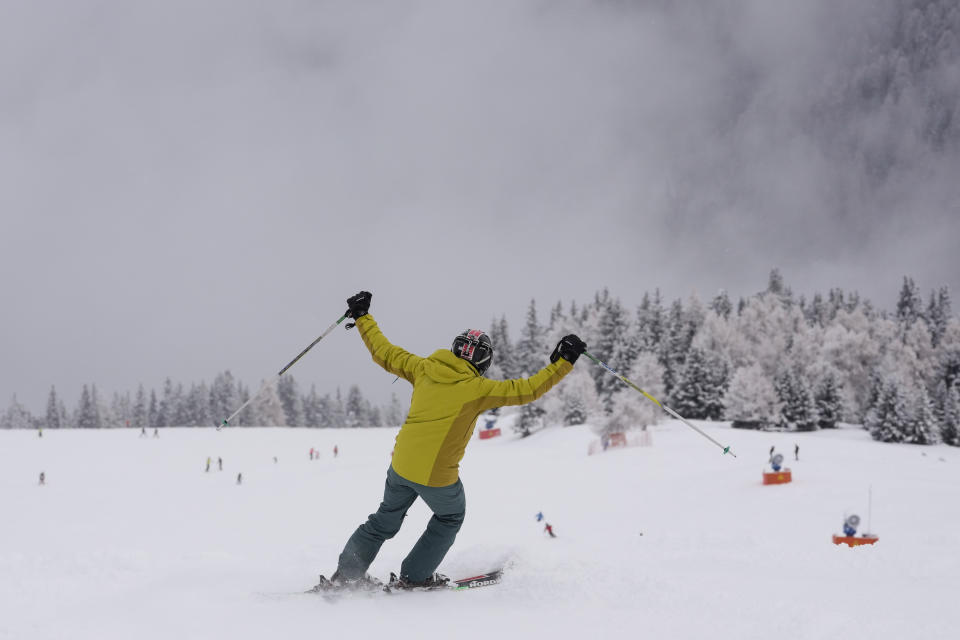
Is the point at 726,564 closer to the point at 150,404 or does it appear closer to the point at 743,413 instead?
the point at 743,413

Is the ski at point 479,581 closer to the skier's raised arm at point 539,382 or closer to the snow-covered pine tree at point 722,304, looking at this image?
the skier's raised arm at point 539,382

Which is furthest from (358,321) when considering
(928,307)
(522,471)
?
(928,307)

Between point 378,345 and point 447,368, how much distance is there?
80cm

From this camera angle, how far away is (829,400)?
2306 inches

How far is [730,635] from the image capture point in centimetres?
335

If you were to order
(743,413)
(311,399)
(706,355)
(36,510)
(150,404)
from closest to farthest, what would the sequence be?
(36,510) < (743,413) < (706,355) < (150,404) < (311,399)

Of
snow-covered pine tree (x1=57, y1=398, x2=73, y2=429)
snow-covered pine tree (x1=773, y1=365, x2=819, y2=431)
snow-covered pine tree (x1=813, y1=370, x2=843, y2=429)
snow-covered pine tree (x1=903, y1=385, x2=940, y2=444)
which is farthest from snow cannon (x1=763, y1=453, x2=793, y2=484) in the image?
snow-covered pine tree (x1=57, y1=398, x2=73, y2=429)

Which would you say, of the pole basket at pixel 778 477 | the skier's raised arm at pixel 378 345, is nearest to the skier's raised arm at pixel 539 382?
the skier's raised arm at pixel 378 345

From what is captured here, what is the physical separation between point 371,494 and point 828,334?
218 ft

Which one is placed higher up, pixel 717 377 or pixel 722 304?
pixel 722 304

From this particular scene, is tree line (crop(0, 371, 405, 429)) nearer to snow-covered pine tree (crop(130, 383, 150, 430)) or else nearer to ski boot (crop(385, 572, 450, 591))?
snow-covered pine tree (crop(130, 383, 150, 430))

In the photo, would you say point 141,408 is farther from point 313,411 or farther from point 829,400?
point 829,400

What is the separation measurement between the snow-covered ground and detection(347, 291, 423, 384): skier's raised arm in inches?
63.4

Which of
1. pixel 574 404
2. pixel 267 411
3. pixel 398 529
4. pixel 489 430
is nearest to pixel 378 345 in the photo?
pixel 398 529
